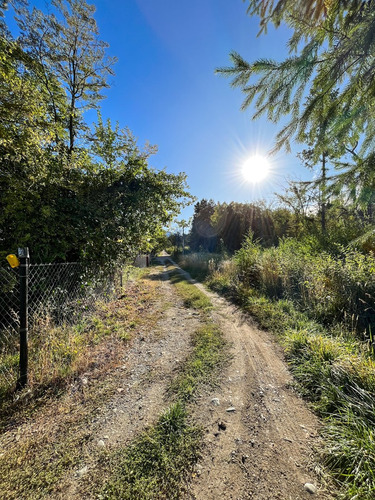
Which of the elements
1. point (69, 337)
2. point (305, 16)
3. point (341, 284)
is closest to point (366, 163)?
point (305, 16)

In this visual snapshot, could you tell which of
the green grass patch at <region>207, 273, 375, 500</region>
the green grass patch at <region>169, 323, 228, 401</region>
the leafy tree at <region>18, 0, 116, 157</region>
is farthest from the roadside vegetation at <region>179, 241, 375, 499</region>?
the leafy tree at <region>18, 0, 116, 157</region>

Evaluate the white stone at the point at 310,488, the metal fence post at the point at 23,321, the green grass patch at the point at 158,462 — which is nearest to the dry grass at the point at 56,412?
the metal fence post at the point at 23,321

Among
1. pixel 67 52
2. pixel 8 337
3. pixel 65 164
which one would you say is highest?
pixel 67 52

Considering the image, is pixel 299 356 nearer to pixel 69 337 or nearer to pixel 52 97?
pixel 69 337

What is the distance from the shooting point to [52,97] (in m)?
5.47

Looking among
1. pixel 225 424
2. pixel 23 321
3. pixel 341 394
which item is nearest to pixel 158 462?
pixel 225 424

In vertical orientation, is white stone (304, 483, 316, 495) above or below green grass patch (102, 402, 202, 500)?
above

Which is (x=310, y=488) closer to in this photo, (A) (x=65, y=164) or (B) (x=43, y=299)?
(B) (x=43, y=299)

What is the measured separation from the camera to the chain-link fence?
2.79 metres

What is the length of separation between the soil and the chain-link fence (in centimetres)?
113

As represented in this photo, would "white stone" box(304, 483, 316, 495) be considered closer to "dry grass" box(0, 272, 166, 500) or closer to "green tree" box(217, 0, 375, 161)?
"dry grass" box(0, 272, 166, 500)

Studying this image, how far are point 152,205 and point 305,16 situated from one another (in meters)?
4.45

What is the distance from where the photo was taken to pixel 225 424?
75.4 inches

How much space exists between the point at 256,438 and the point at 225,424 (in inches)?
12.0
